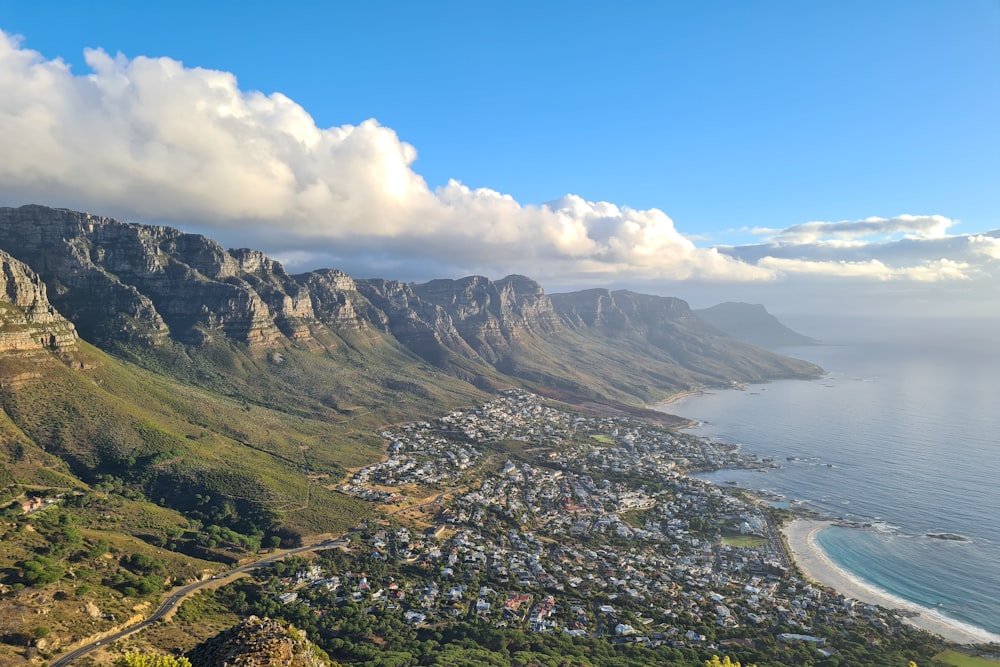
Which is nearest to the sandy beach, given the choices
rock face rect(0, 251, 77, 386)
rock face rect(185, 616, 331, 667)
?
rock face rect(185, 616, 331, 667)

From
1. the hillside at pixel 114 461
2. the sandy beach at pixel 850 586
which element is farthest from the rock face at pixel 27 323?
the sandy beach at pixel 850 586

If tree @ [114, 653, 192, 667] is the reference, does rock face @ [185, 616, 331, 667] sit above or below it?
above

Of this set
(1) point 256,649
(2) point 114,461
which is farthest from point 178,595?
(1) point 256,649

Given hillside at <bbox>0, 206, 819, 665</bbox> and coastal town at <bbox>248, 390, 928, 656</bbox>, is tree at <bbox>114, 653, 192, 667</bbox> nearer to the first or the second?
hillside at <bbox>0, 206, 819, 665</bbox>

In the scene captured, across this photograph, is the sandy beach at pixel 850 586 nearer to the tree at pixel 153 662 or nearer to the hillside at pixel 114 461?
the hillside at pixel 114 461

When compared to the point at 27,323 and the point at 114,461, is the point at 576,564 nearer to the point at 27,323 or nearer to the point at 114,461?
the point at 114,461
